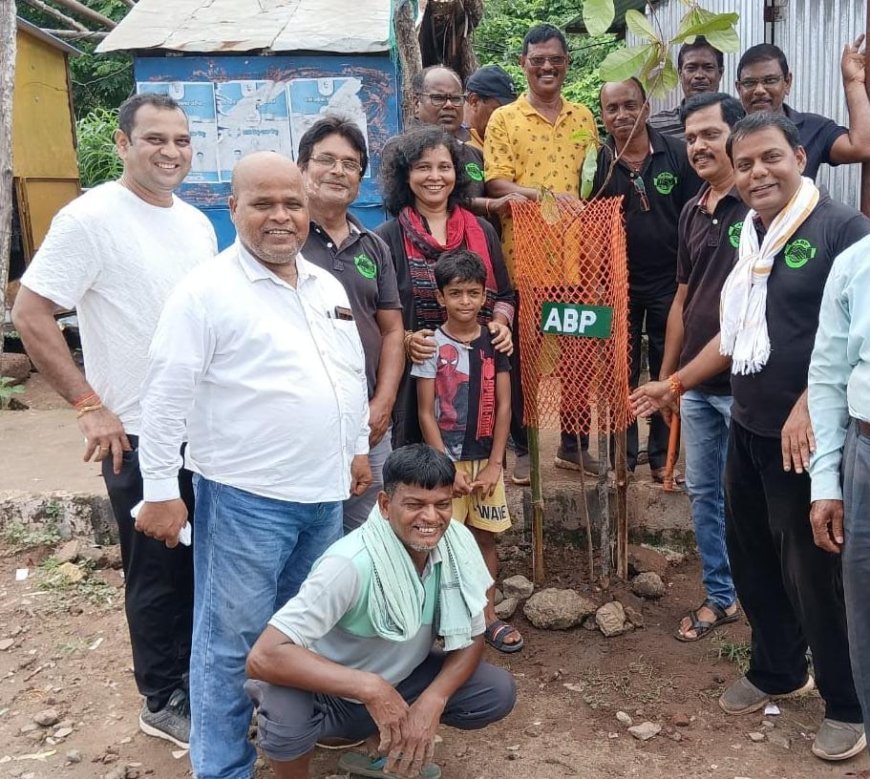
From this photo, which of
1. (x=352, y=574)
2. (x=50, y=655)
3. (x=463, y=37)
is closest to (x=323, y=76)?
(x=463, y=37)

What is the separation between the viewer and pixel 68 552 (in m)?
4.87

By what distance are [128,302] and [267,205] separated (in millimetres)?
704

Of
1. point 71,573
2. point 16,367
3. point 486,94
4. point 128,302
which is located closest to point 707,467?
point 128,302

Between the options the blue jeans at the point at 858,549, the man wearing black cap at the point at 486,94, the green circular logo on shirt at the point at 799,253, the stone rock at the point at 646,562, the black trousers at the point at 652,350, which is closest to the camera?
the blue jeans at the point at 858,549

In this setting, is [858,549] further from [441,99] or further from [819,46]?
[819,46]

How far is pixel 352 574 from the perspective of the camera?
261 centimetres

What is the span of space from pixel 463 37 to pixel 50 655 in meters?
7.15

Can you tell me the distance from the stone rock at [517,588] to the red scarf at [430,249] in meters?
1.35

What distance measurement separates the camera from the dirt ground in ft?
10.4

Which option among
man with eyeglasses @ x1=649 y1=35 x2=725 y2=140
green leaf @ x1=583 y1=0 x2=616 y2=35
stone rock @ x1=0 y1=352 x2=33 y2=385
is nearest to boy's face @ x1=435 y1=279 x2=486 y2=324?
green leaf @ x1=583 y1=0 x2=616 y2=35

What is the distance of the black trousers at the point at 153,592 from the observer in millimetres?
3084

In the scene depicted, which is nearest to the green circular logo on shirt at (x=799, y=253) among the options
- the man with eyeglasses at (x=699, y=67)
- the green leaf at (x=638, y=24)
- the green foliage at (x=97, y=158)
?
the green leaf at (x=638, y=24)

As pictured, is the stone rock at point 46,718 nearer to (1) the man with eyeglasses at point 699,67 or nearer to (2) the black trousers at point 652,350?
(2) the black trousers at point 652,350

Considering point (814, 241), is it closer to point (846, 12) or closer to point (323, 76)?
point (846, 12)
